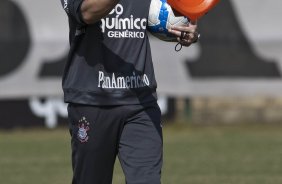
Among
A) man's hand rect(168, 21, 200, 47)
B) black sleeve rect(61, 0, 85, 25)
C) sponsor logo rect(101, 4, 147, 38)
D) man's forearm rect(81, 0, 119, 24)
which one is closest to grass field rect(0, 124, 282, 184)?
sponsor logo rect(101, 4, 147, 38)

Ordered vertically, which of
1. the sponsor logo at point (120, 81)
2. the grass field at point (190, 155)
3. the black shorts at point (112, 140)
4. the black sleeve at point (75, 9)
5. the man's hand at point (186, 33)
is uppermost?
the black sleeve at point (75, 9)

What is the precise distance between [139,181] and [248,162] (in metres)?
5.10

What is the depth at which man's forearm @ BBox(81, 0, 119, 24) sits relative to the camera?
17.7ft

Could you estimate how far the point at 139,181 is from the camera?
228 inches

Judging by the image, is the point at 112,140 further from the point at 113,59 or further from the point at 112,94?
the point at 113,59

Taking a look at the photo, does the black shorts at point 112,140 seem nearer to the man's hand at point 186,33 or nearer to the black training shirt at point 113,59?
the black training shirt at point 113,59

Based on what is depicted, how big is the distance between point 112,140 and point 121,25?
764 millimetres

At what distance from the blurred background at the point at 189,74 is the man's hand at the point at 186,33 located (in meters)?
7.55

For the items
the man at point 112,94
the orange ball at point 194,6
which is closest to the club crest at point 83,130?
the man at point 112,94

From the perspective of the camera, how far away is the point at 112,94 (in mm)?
5969

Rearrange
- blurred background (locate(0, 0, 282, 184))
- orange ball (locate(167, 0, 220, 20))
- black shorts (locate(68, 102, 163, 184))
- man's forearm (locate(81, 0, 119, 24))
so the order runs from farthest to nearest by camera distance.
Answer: blurred background (locate(0, 0, 282, 184)), black shorts (locate(68, 102, 163, 184)), orange ball (locate(167, 0, 220, 20)), man's forearm (locate(81, 0, 119, 24))

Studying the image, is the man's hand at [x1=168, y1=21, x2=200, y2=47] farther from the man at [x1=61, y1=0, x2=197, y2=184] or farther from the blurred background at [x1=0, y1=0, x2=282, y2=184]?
the blurred background at [x1=0, y1=0, x2=282, y2=184]

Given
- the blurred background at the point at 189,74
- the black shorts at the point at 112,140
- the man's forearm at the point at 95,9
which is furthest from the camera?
the blurred background at the point at 189,74

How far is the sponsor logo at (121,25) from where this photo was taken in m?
5.93
